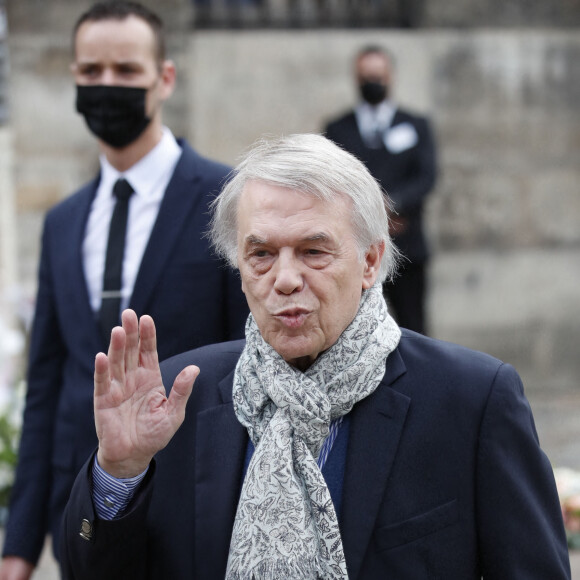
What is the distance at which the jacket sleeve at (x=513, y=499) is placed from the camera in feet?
7.19

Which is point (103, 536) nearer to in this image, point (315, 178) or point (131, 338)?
point (131, 338)

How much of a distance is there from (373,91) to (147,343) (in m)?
4.62

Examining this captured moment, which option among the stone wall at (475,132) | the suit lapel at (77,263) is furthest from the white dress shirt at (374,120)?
the suit lapel at (77,263)

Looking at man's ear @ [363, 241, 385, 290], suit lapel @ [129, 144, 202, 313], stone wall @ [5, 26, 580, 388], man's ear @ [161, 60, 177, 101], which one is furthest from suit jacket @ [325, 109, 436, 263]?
man's ear @ [363, 241, 385, 290]

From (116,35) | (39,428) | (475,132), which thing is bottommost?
(39,428)

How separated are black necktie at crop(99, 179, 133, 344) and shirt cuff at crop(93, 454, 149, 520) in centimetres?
87

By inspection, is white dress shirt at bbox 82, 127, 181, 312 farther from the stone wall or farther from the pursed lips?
the stone wall

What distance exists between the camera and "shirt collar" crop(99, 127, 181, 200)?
3271 mm

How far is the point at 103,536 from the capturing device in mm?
2254

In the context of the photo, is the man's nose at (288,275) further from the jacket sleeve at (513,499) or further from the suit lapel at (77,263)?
the suit lapel at (77,263)

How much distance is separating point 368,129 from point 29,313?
91.3 inches

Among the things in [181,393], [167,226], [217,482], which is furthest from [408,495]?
[167,226]

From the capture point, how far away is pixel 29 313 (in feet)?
21.5

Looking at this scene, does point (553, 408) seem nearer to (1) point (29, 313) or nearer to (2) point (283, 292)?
(1) point (29, 313)
